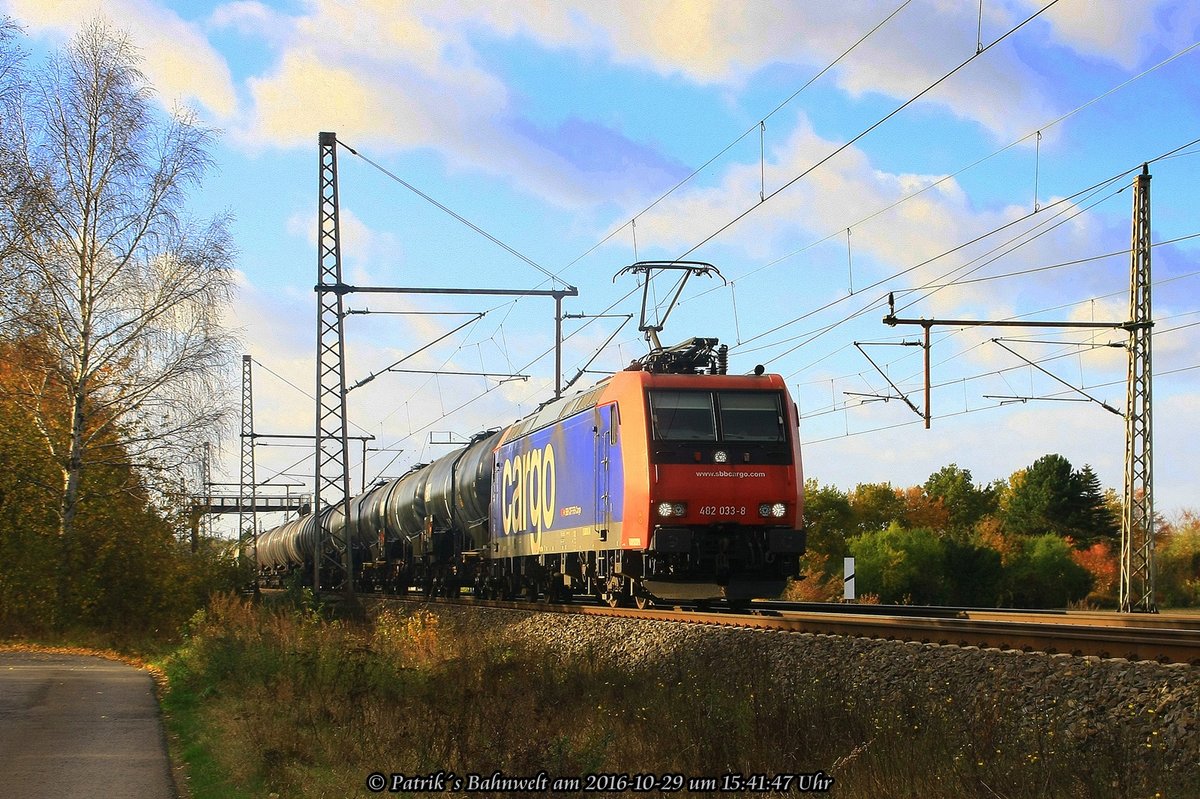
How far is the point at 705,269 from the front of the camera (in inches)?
870

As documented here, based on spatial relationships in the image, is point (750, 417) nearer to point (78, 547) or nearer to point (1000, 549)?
point (78, 547)

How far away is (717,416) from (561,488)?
156 inches

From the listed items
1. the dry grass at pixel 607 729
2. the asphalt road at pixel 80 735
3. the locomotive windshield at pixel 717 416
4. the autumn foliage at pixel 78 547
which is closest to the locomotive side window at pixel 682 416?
the locomotive windshield at pixel 717 416

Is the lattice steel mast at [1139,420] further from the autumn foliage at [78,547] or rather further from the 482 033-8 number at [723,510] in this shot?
the autumn foliage at [78,547]

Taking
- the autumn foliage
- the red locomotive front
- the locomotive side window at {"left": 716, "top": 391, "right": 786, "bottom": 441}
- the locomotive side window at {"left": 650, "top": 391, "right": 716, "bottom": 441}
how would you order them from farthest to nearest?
the autumn foliage → the locomotive side window at {"left": 716, "top": 391, "right": 786, "bottom": 441} → the locomotive side window at {"left": 650, "top": 391, "right": 716, "bottom": 441} → the red locomotive front

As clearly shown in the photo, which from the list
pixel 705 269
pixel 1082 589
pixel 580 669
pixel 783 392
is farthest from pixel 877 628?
pixel 1082 589

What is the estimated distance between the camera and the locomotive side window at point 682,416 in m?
17.6

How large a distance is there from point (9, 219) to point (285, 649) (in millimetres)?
7527

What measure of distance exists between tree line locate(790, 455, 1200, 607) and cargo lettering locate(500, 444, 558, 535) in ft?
62.9

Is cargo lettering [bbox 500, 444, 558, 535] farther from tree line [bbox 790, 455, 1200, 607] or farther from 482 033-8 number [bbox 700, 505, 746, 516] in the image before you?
tree line [bbox 790, 455, 1200, 607]

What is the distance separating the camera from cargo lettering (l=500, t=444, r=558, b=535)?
2180 centimetres

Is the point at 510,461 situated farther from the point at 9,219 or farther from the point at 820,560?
the point at 820,560

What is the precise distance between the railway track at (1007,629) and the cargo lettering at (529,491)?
3051 millimetres

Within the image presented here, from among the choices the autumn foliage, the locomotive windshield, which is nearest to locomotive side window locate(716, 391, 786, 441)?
the locomotive windshield
